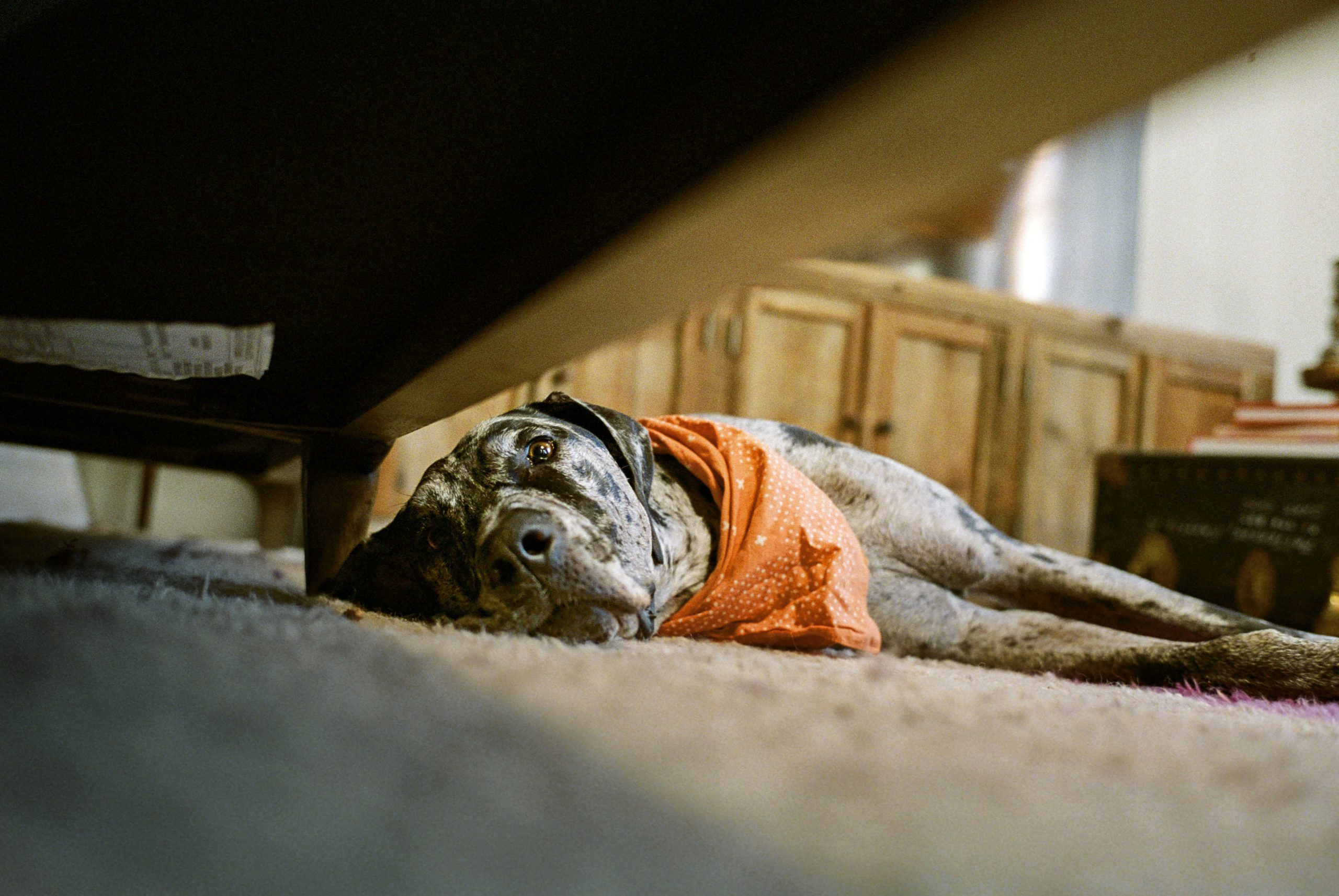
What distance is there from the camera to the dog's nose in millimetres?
1260

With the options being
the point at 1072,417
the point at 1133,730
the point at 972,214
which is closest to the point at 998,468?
the point at 1072,417

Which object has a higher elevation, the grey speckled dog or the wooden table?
the wooden table

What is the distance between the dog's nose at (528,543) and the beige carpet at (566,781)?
0.34 metres

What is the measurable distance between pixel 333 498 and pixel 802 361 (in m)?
2.63

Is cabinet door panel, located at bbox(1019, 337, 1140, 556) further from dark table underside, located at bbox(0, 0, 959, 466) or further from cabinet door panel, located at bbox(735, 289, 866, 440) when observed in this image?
dark table underside, located at bbox(0, 0, 959, 466)

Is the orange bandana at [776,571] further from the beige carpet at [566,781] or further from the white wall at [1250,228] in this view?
the white wall at [1250,228]

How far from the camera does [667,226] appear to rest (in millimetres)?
648

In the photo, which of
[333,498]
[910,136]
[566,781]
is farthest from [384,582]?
[910,136]

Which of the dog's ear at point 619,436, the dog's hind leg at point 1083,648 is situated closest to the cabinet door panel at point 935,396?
the dog's hind leg at point 1083,648

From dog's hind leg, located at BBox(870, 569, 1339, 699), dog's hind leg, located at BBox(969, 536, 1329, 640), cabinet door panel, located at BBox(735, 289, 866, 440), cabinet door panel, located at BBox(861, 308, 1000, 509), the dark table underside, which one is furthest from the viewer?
cabinet door panel, located at BBox(861, 308, 1000, 509)

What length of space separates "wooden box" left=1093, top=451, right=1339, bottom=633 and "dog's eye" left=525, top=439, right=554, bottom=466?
2.72 metres

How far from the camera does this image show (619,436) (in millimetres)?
1613

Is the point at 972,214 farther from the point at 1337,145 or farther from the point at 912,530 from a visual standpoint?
the point at 912,530

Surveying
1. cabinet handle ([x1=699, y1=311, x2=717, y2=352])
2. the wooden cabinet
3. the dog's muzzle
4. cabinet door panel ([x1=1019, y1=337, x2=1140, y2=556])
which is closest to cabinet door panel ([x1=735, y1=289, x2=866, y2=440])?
the wooden cabinet
